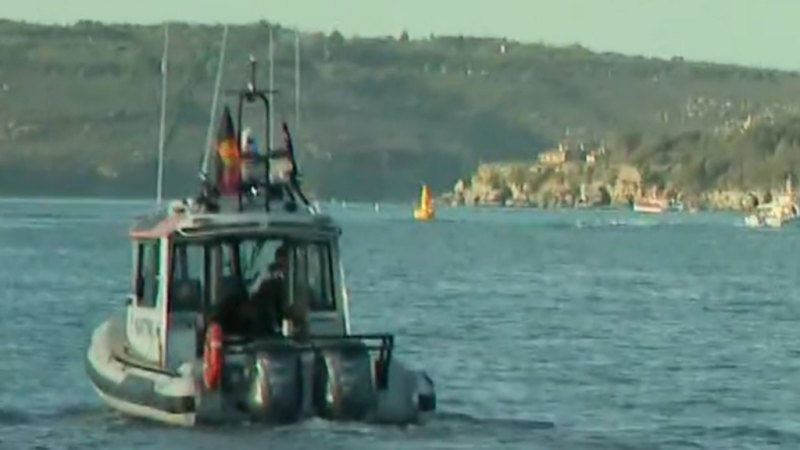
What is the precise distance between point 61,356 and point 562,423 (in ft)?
45.4

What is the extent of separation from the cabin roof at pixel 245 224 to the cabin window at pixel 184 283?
0.35 m

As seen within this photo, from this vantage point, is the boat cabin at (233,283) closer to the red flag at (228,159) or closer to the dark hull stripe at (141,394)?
the dark hull stripe at (141,394)

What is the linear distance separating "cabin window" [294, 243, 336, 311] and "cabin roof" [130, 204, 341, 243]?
0.42 meters

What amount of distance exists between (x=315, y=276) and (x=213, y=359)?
3241 mm

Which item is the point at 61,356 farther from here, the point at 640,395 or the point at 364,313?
the point at 364,313

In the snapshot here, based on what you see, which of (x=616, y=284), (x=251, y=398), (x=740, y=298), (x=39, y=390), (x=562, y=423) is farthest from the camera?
(x=616, y=284)

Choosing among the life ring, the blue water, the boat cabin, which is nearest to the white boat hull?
the life ring

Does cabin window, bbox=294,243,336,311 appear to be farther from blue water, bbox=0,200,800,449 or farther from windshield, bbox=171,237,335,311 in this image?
blue water, bbox=0,200,800,449

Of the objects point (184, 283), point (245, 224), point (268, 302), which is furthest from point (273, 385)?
point (184, 283)

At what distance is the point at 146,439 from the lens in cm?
3766

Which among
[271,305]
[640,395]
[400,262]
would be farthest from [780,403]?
[400,262]

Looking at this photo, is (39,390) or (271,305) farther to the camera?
(39,390)

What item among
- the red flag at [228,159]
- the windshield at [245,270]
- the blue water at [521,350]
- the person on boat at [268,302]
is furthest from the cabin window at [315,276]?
the blue water at [521,350]

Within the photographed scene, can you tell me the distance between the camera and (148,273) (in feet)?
130
